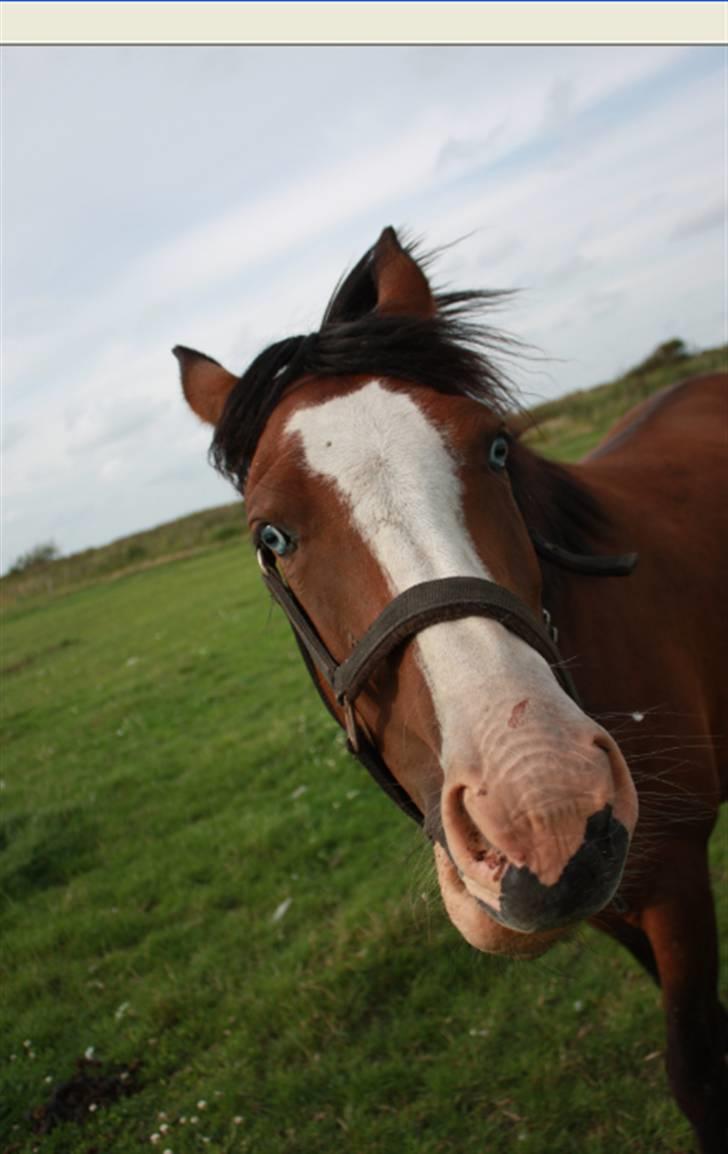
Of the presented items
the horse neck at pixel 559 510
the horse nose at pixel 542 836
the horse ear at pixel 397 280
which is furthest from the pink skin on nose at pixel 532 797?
the horse ear at pixel 397 280

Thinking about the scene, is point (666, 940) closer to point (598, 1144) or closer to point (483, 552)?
point (598, 1144)

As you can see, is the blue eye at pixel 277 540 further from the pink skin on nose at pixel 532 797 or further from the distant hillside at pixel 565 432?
the distant hillside at pixel 565 432

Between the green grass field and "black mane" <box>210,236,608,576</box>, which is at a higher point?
"black mane" <box>210,236,608,576</box>

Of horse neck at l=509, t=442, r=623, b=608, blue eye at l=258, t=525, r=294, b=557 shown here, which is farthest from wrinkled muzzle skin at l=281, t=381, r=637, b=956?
horse neck at l=509, t=442, r=623, b=608

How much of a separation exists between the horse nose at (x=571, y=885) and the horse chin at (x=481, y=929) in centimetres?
20

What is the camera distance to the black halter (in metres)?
1.75

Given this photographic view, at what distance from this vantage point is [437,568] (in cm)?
183

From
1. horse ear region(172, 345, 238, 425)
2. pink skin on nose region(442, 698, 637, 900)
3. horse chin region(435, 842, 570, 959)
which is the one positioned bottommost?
horse chin region(435, 842, 570, 959)

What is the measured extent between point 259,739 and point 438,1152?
5143 millimetres

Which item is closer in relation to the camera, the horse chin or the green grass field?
the horse chin

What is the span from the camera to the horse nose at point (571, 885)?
1.44 metres

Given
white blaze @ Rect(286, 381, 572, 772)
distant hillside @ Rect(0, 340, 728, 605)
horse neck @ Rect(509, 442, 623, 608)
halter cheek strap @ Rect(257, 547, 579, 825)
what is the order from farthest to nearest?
distant hillside @ Rect(0, 340, 728, 605), horse neck @ Rect(509, 442, 623, 608), halter cheek strap @ Rect(257, 547, 579, 825), white blaze @ Rect(286, 381, 572, 772)

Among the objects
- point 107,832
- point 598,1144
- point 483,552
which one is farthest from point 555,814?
point 107,832

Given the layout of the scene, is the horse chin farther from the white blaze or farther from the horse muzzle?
the white blaze
